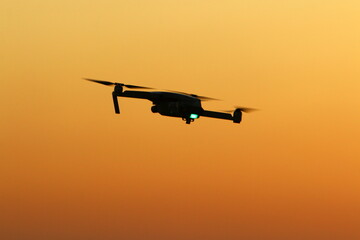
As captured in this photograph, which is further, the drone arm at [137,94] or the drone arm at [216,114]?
the drone arm at [216,114]

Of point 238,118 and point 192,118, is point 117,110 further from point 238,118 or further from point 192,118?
point 238,118

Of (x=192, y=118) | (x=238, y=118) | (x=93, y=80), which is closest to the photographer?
(x=93, y=80)

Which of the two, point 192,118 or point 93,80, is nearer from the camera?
point 93,80

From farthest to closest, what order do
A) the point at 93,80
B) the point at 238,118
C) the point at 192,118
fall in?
the point at 238,118 < the point at 192,118 < the point at 93,80

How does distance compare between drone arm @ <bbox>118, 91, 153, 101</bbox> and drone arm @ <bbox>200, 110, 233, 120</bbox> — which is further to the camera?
drone arm @ <bbox>200, 110, 233, 120</bbox>

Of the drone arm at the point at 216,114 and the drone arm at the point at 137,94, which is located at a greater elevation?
the drone arm at the point at 216,114

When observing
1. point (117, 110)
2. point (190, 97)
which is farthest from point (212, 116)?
point (117, 110)

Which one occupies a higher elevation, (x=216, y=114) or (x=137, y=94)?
(x=216, y=114)

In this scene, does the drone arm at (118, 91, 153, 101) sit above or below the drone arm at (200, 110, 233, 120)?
below

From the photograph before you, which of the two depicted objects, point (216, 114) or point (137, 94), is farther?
point (216, 114)

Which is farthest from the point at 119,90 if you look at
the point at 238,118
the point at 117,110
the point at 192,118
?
the point at 238,118

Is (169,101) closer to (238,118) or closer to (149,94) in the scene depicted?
(149,94)
